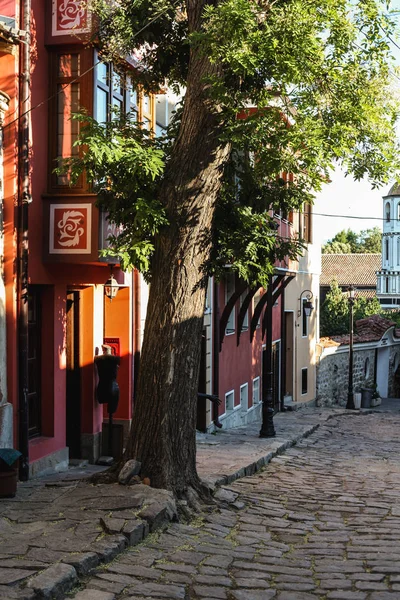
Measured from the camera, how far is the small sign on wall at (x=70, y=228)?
34.1 feet

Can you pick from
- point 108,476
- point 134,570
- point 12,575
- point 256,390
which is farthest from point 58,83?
point 256,390

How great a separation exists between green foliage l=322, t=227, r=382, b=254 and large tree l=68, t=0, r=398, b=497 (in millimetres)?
88826

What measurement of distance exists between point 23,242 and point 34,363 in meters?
1.87

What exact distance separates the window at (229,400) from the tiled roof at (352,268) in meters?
55.5

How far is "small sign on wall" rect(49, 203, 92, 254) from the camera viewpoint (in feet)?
34.1

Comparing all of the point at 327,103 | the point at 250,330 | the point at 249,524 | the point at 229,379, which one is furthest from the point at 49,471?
the point at 250,330

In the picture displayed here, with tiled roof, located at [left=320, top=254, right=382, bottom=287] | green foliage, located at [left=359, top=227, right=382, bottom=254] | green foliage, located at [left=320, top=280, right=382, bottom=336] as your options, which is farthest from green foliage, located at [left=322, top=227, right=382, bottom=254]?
green foliage, located at [left=320, top=280, right=382, bottom=336]

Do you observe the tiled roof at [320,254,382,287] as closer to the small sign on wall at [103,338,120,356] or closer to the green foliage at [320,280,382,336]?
the green foliage at [320,280,382,336]

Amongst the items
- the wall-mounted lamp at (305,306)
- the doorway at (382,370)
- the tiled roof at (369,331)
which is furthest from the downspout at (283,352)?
the doorway at (382,370)

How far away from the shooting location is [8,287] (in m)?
9.84

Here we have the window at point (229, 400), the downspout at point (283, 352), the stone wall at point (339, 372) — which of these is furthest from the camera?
the stone wall at point (339, 372)

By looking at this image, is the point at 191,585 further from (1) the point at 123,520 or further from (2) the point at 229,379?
(2) the point at 229,379

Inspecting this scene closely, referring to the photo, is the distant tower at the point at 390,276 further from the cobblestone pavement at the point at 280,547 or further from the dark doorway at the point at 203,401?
the cobblestone pavement at the point at 280,547

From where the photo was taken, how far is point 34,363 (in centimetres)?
1105
